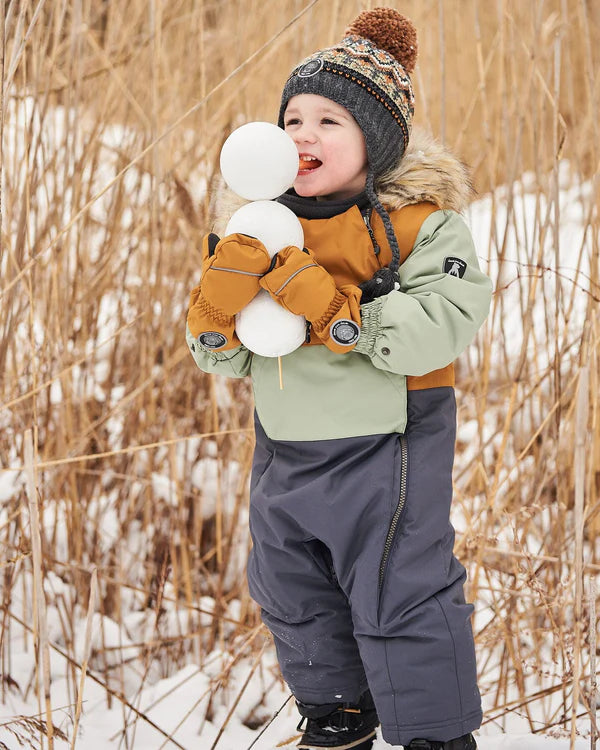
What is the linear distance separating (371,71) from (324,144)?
10 cm

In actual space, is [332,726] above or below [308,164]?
below

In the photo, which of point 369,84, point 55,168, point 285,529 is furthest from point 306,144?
point 55,168

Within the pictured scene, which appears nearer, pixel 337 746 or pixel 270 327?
pixel 270 327

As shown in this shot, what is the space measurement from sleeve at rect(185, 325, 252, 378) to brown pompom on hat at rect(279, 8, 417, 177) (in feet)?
0.88

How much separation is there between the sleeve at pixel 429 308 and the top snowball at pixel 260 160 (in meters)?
0.16

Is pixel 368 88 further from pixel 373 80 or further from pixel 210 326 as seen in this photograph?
pixel 210 326

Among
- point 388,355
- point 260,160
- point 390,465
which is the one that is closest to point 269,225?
point 260,160

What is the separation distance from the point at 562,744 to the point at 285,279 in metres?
0.75

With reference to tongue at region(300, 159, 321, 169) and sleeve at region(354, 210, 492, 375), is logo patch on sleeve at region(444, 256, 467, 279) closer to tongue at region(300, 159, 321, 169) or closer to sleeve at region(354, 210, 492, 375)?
sleeve at region(354, 210, 492, 375)

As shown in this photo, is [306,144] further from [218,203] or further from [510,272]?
[510,272]

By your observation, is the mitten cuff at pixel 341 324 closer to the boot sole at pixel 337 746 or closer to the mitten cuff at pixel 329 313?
the mitten cuff at pixel 329 313

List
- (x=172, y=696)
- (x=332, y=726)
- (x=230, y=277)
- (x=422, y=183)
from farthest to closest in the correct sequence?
(x=172, y=696)
(x=332, y=726)
(x=422, y=183)
(x=230, y=277)

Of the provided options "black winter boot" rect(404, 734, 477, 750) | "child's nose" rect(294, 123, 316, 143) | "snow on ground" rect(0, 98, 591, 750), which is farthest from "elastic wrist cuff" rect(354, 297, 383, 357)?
"black winter boot" rect(404, 734, 477, 750)

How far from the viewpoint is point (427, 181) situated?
0.86m
